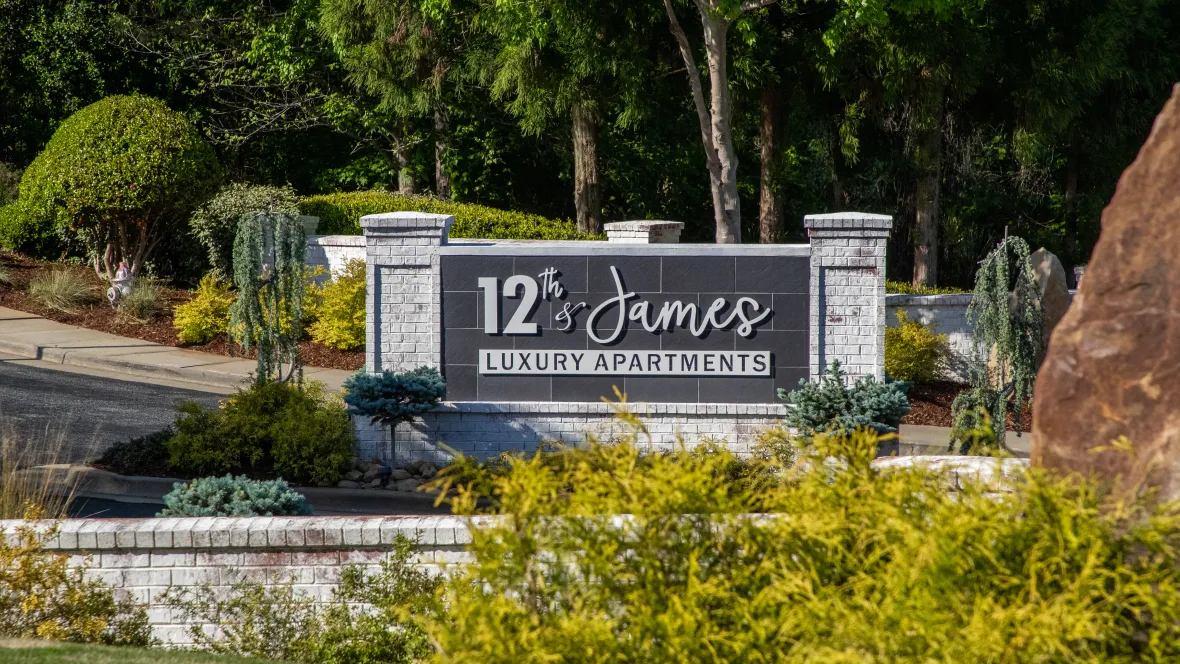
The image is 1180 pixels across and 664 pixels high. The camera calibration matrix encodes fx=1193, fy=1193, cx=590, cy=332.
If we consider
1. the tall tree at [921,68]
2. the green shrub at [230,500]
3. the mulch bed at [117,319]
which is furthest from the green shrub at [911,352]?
the green shrub at [230,500]

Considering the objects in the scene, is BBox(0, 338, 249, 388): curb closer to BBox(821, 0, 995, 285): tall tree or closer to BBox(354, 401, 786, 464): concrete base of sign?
BBox(354, 401, 786, 464): concrete base of sign

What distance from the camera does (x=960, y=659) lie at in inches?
163

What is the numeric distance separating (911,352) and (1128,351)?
11.2 meters

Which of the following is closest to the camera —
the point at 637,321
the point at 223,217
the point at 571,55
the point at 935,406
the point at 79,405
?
the point at 637,321

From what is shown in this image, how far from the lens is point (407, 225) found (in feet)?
40.5

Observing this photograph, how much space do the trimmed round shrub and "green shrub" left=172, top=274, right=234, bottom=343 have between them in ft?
8.09

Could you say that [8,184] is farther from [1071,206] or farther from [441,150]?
[1071,206]

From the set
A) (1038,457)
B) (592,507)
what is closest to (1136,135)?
(1038,457)

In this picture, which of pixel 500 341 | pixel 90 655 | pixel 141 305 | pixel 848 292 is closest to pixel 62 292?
pixel 141 305

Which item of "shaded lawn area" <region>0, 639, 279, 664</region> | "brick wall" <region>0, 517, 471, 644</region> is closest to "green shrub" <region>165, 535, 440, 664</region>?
"brick wall" <region>0, 517, 471, 644</region>

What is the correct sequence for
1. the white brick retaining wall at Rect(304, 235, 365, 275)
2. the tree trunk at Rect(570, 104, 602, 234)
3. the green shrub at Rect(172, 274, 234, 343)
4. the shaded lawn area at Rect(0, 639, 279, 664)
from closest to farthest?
1. the shaded lawn area at Rect(0, 639, 279, 664)
2. the green shrub at Rect(172, 274, 234, 343)
3. the white brick retaining wall at Rect(304, 235, 365, 275)
4. the tree trunk at Rect(570, 104, 602, 234)

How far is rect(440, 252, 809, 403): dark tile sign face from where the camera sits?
12.3m

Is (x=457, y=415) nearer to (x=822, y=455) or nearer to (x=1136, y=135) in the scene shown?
(x=822, y=455)

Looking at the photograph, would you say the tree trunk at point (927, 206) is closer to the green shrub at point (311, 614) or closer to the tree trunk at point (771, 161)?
the tree trunk at point (771, 161)
